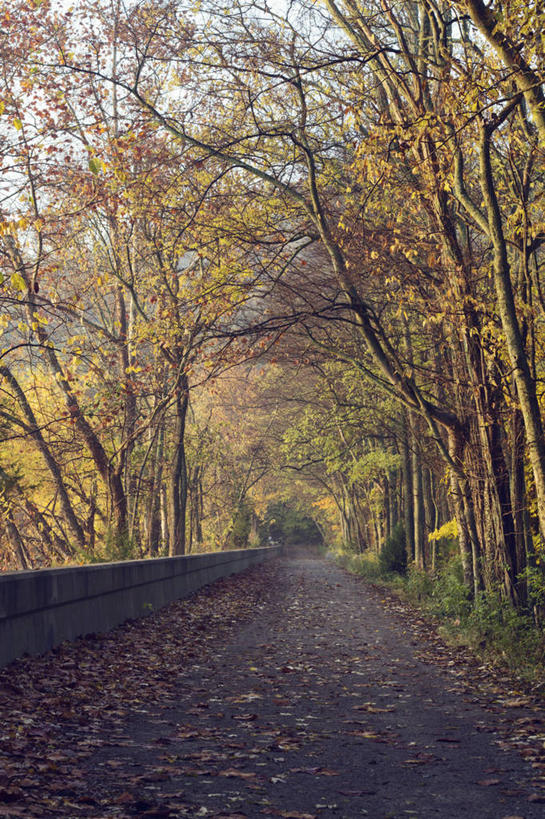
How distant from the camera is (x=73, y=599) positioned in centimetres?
986

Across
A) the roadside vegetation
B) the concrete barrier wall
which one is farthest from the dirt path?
the concrete barrier wall

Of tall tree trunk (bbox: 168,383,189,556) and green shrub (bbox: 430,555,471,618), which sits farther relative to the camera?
tall tree trunk (bbox: 168,383,189,556)

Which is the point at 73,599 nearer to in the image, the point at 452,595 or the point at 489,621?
the point at 489,621

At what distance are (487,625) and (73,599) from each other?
18.6 ft

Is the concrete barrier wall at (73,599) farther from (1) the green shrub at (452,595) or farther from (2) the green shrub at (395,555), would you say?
(2) the green shrub at (395,555)

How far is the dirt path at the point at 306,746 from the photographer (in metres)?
4.61

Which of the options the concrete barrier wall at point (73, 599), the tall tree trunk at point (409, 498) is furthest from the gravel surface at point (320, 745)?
the tall tree trunk at point (409, 498)

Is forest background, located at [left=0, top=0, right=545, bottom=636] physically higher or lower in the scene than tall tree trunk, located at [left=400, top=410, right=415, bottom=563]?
higher

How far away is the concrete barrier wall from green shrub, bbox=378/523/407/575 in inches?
449

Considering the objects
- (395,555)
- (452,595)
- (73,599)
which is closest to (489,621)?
(452,595)

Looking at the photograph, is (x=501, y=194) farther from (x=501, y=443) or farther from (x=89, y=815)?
(x=89, y=815)

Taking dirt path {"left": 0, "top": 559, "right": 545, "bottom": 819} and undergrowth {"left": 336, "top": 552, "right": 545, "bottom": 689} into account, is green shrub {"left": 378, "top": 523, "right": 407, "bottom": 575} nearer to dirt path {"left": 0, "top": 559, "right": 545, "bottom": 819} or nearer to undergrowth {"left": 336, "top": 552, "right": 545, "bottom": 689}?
undergrowth {"left": 336, "top": 552, "right": 545, "bottom": 689}

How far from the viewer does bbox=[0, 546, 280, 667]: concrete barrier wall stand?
25.8ft

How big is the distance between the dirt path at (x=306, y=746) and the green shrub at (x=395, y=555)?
53.0 feet
